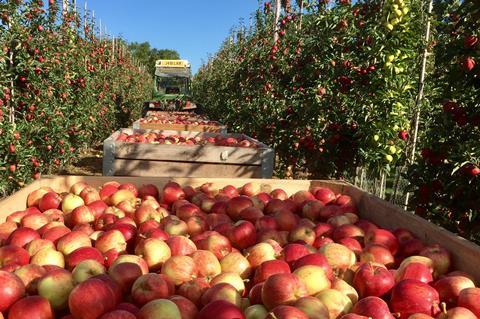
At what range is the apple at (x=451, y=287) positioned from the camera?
Result: 5.77 ft

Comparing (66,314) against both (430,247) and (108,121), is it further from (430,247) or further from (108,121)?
(108,121)

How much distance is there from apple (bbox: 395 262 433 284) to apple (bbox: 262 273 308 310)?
50 centimetres

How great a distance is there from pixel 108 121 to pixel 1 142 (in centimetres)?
904

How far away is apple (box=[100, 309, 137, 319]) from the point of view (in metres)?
1.43

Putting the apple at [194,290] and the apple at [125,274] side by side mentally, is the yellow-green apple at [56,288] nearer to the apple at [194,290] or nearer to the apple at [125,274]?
the apple at [125,274]

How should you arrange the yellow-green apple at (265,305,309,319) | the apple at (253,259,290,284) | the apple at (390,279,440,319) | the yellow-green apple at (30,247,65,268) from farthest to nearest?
the yellow-green apple at (30,247,65,268), the apple at (253,259,290,284), the apple at (390,279,440,319), the yellow-green apple at (265,305,309,319)

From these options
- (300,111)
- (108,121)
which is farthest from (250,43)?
(300,111)

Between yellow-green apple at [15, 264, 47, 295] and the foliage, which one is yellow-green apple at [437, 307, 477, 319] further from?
the foliage

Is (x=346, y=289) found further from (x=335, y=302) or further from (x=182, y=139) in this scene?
(x=182, y=139)

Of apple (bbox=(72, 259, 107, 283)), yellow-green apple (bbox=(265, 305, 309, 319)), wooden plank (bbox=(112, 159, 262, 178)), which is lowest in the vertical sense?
wooden plank (bbox=(112, 159, 262, 178))

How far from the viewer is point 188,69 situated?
30.2 metres

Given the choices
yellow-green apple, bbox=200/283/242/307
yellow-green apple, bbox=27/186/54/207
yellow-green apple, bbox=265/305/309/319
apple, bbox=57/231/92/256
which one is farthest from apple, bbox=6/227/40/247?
yellow-green apple, bbox=265/305/309/319

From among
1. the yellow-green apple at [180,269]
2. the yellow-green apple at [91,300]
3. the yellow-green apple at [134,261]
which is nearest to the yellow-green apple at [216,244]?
the yellow-green apple at [180,269]

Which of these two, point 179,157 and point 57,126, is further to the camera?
point 57,126
